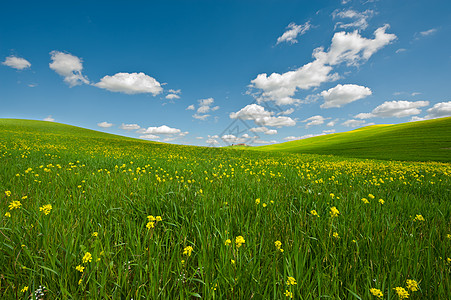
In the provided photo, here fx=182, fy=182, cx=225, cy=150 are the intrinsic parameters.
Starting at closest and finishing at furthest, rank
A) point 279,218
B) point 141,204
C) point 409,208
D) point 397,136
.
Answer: point 279,218 < point 141,204 < point 409,208 < point 397,136

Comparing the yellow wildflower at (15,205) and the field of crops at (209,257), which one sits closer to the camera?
the field of crops at (209,257)

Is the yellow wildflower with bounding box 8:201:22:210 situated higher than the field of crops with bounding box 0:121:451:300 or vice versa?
the yellow wildflower with bounding box 8:201:22:210

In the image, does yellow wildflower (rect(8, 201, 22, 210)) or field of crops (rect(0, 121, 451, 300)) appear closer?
field of crops (rect(0, 121, 451, 300))

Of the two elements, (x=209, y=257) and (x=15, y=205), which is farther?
(x=15, y=205)

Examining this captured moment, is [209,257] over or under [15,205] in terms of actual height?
under

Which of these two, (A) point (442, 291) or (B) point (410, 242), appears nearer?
(A) point (442, 291)

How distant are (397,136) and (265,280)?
67648mm

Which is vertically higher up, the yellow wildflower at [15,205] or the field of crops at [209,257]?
the yellow wildflower at [15,205]

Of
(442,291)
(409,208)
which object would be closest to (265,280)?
(442,291)

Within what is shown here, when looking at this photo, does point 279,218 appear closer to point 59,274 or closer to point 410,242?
point 410,242

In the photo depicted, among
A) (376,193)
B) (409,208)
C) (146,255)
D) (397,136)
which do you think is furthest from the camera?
(397,136)

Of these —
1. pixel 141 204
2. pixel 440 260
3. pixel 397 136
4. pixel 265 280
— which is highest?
pixel 397 136

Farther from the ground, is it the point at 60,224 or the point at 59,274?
the point at 60,224

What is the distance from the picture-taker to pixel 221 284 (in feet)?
4.49
